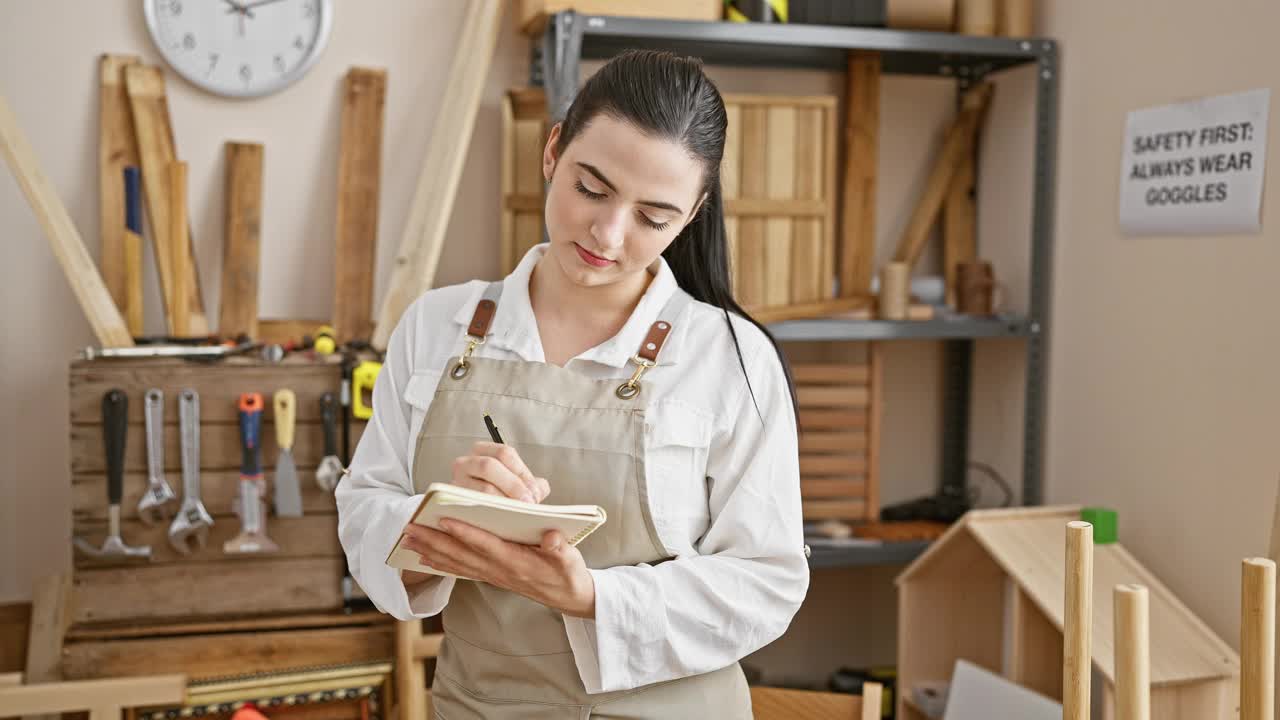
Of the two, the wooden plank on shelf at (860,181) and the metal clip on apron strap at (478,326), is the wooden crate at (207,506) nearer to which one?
the metal clip on apron strap at (478,326)

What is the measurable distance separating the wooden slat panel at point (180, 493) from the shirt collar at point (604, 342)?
3.24 ft

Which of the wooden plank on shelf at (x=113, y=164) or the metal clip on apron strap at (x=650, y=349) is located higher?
the wooden plank on shelf at (x=113, y=164)

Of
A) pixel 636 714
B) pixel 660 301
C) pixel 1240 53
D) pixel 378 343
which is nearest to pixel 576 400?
pixel 660 301

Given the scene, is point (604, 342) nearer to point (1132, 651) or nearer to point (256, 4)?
point (1132, 651)

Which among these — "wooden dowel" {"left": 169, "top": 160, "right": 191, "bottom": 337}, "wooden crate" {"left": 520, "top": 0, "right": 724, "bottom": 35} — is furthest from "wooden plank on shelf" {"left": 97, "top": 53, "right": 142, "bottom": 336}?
"wooden crate" {"left": 520, "top": 0, "right": 724, "bottom": 35}

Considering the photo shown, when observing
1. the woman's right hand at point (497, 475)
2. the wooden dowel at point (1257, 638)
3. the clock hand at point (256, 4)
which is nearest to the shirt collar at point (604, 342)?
the woman's right hand at point (497, 475)

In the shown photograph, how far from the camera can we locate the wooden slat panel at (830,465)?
2.70 m

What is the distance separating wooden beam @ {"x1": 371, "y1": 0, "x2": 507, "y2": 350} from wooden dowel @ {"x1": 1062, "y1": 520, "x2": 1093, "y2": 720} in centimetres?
176

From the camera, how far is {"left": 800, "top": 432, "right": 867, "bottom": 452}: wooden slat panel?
2.69 metres

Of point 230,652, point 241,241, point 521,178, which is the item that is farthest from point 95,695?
point 521,178

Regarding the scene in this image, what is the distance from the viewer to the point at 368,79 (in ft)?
8.68

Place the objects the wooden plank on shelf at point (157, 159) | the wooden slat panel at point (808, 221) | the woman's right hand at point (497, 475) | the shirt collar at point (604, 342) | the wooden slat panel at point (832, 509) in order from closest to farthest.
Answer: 1. the woman's right hand at point (497, 475)
2. the shirt collar at point (604, 342)
3. the wooden plank on shelf at point (157, 159)
4. the wooden slat panel at point (808, 221)
5. the wooden slat panel at point (832, 509)

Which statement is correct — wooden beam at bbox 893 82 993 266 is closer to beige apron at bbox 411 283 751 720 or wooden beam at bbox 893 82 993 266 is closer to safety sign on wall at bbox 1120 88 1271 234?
safety sign on wall at bbox 1120 88 1271 234

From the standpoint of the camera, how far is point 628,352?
1381mm
